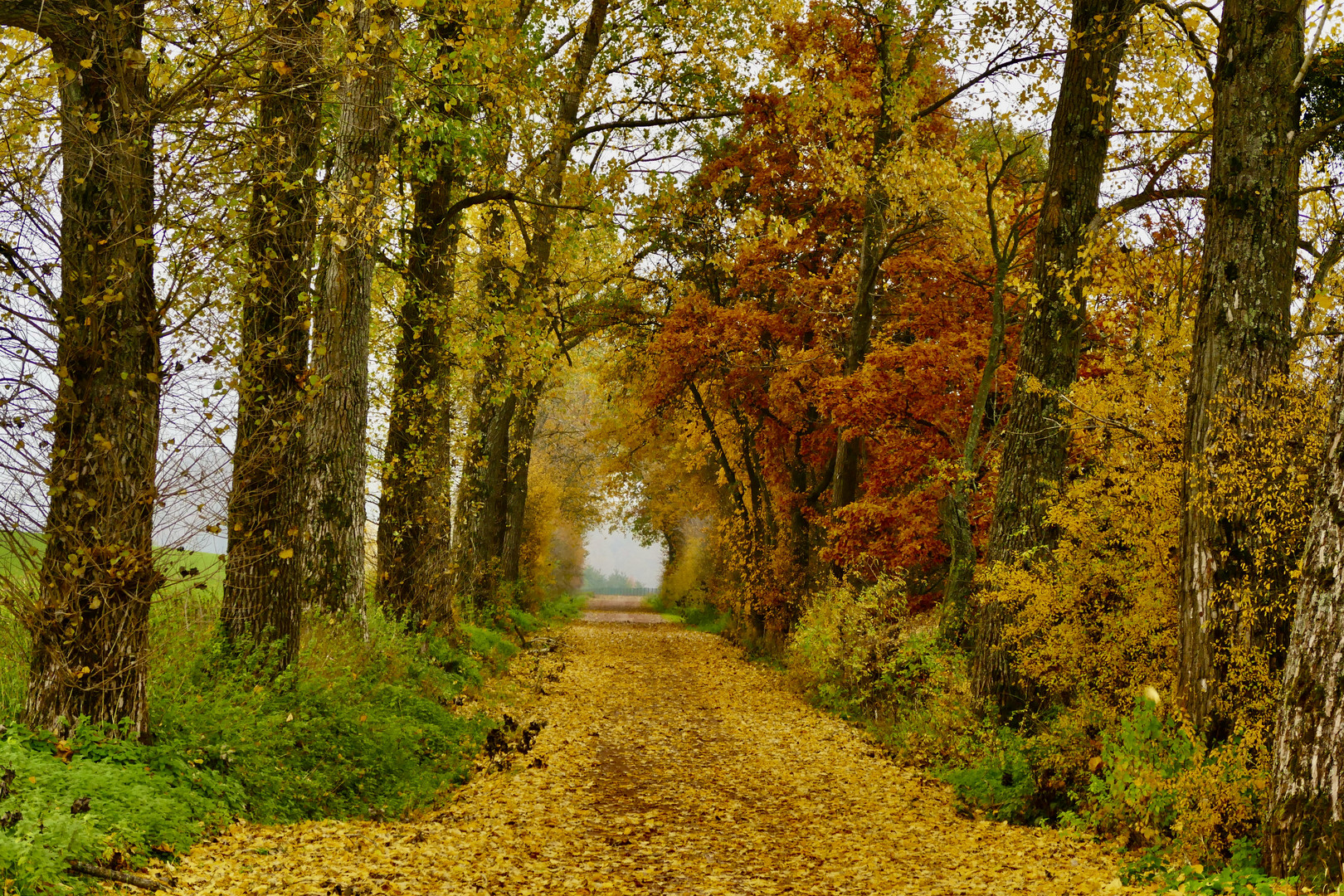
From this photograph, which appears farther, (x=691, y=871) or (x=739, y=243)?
(x=739, y=243)

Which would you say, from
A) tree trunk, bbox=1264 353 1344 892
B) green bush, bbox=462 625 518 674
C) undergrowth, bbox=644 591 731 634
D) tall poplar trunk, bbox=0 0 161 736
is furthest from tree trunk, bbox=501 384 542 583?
tree trunk, bbox=1264 353 1344 892

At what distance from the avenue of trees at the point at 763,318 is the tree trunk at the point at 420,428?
55 mm

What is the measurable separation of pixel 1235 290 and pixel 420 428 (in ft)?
29.9

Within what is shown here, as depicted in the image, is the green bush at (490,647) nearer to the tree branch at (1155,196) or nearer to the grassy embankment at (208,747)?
the grassy embankment at (208,747)

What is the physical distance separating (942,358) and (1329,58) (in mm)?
9184

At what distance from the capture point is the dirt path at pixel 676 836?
228 inches

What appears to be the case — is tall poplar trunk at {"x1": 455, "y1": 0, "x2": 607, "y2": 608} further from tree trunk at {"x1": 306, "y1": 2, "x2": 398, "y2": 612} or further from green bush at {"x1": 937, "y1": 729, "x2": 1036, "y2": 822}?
green bush at {"x1": 937, "y1": 729, "x2": 1036, "y2": 822}

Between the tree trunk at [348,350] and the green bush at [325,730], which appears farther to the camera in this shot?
the tree trunk at [348,350]

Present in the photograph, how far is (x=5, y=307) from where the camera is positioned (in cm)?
567

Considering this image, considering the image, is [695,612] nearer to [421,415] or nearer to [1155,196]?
[421,415]

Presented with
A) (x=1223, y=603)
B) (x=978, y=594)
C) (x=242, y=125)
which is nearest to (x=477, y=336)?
(x=242, y=125)

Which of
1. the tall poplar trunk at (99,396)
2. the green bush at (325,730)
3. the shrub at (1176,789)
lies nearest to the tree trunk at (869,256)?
the green bush at (325,730)

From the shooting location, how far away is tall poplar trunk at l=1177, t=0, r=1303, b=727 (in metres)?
6.41

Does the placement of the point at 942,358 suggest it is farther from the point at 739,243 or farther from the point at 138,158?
the point at 138,158
